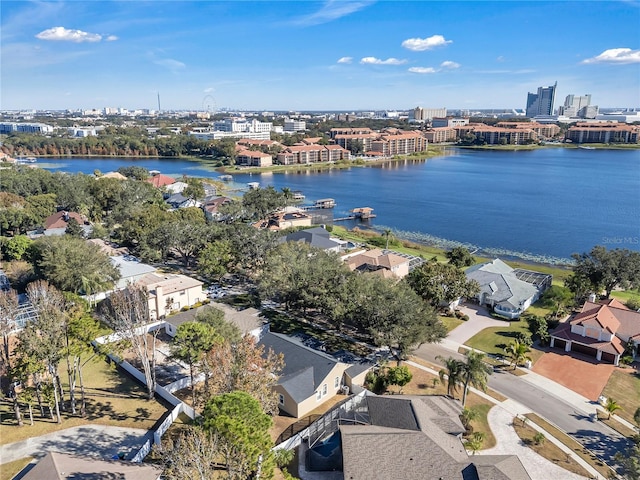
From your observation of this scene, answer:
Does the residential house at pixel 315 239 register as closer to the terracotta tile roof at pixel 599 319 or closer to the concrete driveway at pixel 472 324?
the concrete driveway at pixel 472 324

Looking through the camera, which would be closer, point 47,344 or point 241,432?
point 241,432

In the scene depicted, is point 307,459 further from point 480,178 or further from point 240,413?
point 480,178

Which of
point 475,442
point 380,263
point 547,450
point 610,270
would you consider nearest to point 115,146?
point 380,263

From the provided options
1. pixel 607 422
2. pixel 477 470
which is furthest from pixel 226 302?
pixel 607 422

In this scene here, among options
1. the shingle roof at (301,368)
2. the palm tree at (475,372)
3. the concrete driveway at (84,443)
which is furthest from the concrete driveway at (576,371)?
the concrete driveway at (84,443)

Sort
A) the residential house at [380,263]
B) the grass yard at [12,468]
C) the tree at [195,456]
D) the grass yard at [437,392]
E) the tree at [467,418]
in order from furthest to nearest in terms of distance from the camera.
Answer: the residential house at [380,263] < the grass yard at [437,392] < the tree at [467,418] < the grass yard at [12,468] < the tree at [195,456]

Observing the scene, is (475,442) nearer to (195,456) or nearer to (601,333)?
(195,456)
